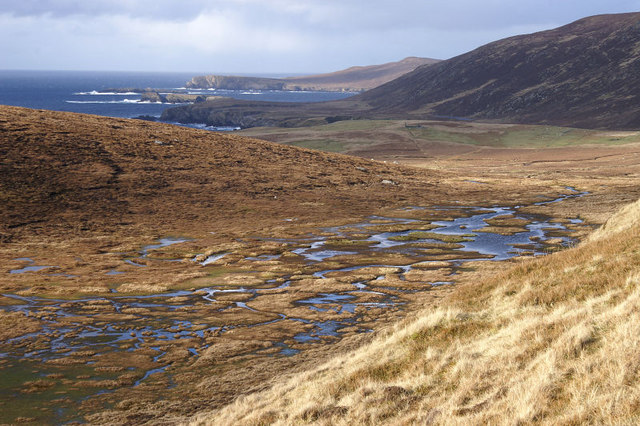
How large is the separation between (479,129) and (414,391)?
171 m

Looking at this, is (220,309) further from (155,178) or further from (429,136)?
(429,136)

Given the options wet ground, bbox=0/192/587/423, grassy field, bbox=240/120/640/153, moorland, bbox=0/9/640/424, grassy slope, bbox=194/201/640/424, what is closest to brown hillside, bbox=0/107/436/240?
moorland, bbox=0/9/640/424

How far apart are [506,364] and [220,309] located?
904 inches

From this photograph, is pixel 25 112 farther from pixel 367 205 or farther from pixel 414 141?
pixel 414 141

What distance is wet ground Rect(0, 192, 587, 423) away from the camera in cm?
2505

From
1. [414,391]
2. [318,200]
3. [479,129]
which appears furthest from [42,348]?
[479,129]

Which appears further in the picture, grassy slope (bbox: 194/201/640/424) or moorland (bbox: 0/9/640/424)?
moorland (bbox: 0/9/640/424)

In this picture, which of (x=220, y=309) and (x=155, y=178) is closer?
(x=220, y=309)

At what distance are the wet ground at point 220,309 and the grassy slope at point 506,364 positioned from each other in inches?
263

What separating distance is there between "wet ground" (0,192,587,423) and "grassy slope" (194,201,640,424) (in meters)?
6.68

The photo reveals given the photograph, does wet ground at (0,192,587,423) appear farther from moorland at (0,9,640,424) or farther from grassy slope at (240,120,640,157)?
grassy slope at (240,120,640,157)

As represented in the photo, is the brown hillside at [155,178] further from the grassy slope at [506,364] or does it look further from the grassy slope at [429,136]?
the grassy slope at [429,136]

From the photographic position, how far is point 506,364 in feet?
50.7

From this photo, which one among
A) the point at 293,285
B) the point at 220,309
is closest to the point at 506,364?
the point at 220,309
